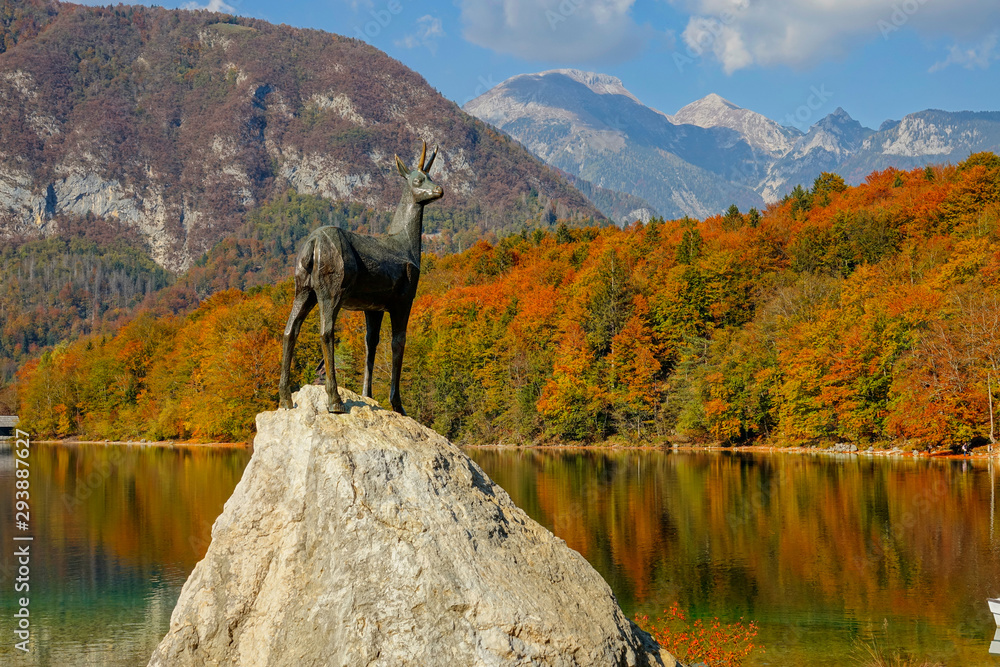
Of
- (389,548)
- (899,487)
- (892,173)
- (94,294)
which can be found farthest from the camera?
A: (94,294)

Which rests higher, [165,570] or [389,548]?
[389,548]

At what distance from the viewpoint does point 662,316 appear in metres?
69.3

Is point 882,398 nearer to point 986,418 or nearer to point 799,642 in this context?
point 986,418

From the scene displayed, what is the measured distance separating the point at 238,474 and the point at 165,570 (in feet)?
78.3

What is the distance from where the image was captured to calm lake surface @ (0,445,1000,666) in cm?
1698

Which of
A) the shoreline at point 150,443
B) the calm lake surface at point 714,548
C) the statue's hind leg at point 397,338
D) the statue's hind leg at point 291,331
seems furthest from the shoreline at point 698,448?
the statue's hind leg at point 291,331

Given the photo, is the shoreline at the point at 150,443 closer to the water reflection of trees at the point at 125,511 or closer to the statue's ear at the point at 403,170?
the water reflection of trees at the point at 125,511

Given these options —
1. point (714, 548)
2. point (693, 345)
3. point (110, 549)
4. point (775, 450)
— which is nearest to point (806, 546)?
point (714, 548)

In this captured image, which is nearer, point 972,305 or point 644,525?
point 644,525

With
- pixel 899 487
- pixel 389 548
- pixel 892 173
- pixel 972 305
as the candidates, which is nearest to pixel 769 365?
pixel 972 305

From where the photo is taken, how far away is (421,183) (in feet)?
34.4

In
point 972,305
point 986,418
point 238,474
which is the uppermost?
point 972,305

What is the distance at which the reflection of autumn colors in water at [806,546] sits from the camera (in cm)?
1669

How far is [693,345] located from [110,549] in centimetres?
4843
